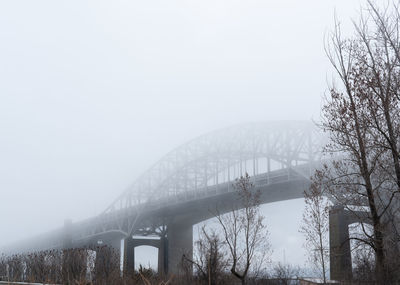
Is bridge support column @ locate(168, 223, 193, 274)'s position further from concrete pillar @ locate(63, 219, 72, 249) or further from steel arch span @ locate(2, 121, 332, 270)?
concrete pillar @ locate(63, 219, 72, 249)

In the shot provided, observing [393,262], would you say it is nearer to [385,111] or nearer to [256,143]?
[385,111]

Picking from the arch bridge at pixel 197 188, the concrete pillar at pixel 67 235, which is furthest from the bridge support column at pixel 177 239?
the concrete pillar at pixel 67 235

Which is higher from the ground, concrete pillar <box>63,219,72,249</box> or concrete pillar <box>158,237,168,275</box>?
concrete pillar <box>63,219,72,249</box>

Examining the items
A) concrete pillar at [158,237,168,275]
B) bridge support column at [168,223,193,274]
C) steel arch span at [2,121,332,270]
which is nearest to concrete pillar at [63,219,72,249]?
steel arch span at [2,121,332,270]

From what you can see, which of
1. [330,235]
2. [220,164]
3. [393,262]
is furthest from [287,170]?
[393,262]

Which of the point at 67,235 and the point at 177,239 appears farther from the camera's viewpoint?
the point at 67,235

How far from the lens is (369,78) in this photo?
14023 mm

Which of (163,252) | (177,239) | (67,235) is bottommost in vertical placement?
(163,252)

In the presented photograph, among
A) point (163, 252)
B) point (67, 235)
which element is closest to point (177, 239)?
point (163, 252)

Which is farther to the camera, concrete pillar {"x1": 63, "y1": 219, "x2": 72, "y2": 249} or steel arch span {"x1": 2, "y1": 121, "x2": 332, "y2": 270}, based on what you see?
concrete pillar {"x1": 63, "y1": 219, "x2": 72, "y2": 249}

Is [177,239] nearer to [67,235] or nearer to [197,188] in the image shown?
[197,188]

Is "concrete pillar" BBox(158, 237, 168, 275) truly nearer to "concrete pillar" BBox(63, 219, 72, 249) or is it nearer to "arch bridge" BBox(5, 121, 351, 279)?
"arch bridge" BBox(5, 121, 351, 279)

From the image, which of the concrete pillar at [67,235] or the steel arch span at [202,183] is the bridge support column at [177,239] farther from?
the concrete pillar at [67,235]

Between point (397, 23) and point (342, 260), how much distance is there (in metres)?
25.6
